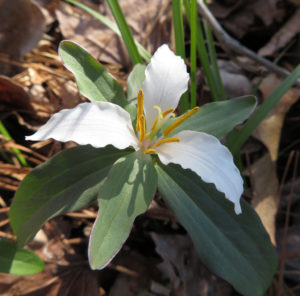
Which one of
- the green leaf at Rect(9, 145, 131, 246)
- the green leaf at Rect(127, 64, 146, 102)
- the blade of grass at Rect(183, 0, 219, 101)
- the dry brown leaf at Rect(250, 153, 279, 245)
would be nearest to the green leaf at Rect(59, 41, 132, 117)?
the green leaf at Rect(127, 64, 146, 102)

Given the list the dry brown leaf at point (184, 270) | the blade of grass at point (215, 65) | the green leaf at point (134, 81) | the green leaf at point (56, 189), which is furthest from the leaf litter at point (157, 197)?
the green leaf at point (134, 81)

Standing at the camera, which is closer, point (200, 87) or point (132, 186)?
point (132, 186)

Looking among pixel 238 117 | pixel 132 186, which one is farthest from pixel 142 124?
pixel 238 117

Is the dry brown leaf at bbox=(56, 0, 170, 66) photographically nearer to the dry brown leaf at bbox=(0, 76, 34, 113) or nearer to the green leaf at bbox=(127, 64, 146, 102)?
the dry brown leaf at bbox=(0, 76, 34, 113)

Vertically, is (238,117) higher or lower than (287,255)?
higher

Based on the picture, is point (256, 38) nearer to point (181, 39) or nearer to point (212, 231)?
point (181, 39)

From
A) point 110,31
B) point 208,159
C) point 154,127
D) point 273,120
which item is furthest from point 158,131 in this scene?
point 110,31
